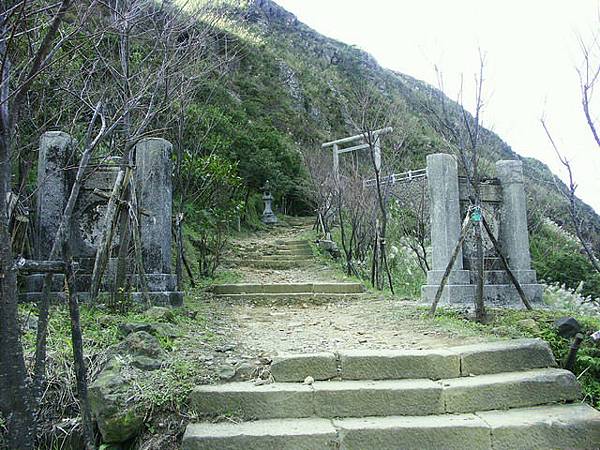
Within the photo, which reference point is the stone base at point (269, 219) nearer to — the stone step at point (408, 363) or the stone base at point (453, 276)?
the stone base at point (453, 276)

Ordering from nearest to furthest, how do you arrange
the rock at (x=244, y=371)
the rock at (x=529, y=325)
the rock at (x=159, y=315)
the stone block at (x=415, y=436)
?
the stone block at (x=415, y=436)
the rock at (x=244, y=371)
the rock at (x=529, y=325)
the rock at (x=159, y=315)

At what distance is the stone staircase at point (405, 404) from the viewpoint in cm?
304

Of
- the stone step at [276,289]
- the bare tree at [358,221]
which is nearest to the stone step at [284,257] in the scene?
the bare tree at [358,221]

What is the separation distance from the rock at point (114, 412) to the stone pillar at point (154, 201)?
3.09 meters

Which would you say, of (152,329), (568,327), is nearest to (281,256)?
(152,329)

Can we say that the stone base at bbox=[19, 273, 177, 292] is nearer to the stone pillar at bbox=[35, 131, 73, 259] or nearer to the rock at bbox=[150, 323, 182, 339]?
the stone pillar at bbox=[35, 131, 73, 259]

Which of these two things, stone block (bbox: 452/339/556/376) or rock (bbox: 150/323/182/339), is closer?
stone block (bbox: 452/339/556/376)

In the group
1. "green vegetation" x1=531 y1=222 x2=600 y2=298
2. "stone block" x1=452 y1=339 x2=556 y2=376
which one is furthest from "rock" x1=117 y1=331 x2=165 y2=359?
"green vegetation" x1=531 y1=222 x2=600 y2=298

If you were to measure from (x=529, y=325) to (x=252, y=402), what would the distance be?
112 inches

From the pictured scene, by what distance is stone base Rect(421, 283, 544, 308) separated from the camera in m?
6.42

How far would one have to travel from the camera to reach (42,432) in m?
3.10

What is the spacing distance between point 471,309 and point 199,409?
12.3 feet

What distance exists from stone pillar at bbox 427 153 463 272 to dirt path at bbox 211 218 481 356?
87cm

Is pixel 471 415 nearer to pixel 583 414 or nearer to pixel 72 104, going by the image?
pixel 583 414
